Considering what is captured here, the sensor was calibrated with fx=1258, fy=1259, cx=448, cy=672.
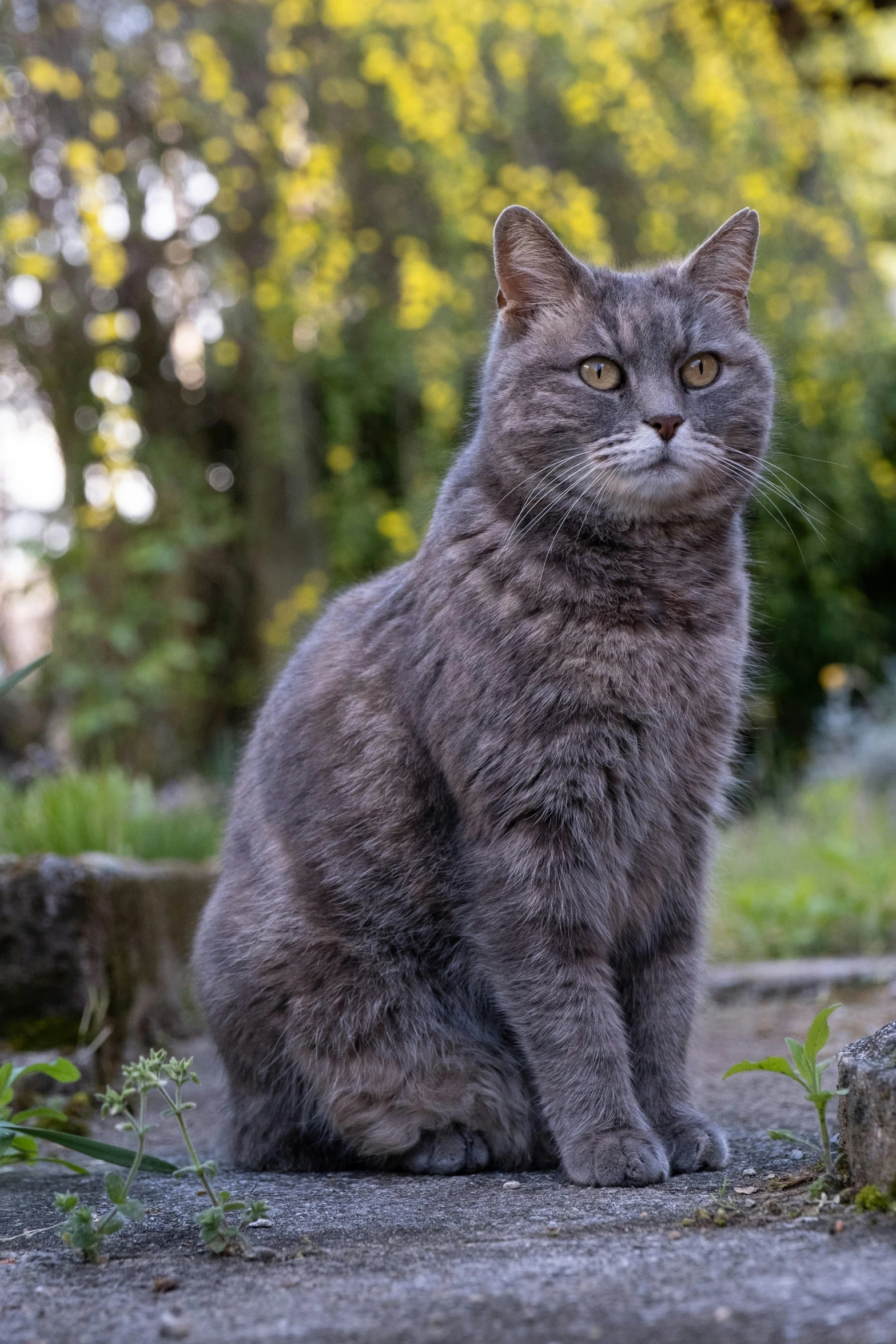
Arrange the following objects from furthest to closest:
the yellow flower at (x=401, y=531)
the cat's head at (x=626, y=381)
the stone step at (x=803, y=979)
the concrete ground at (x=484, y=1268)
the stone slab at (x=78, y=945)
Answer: the yellow flower at (x=401, y=531) < the stone step at (x=803, y=979) < the stone slab at (x=78, y=945) < the cat's head at (x=626, y=381) < the concrete ground at (x=484, y=1268)

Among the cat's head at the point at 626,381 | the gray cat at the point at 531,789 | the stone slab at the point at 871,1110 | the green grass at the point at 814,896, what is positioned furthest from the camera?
the green grass at the point at 814,896

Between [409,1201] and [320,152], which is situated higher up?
[320,152]

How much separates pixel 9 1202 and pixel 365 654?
3.46ft

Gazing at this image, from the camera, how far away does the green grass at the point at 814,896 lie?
4.14 meters

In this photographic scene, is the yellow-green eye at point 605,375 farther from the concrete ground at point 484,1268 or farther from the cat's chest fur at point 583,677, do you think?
the concrete ground at point 484,1268

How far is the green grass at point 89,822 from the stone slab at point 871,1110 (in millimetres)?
2203

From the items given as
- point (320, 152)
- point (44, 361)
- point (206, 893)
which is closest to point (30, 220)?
point (44, 361)

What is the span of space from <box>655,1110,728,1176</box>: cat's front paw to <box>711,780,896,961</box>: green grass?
177 centimetres

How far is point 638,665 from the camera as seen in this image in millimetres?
1990

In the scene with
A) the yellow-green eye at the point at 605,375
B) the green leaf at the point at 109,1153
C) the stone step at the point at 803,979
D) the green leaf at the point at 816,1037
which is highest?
the yellow-green eye at the point at 605,375

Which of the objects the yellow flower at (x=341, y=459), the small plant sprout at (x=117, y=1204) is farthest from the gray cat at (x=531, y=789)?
the yellow flower at (x=341, y=459)

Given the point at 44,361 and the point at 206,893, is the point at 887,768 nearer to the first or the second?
the point at 206,893

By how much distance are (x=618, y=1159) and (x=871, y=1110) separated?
Answer: 487mm

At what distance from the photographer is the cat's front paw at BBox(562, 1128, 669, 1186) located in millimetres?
1803
